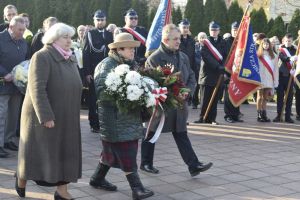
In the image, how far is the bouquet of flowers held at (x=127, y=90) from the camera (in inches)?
208

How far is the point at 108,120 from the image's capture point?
219 inches

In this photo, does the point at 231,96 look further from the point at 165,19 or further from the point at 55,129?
the point at 55,129

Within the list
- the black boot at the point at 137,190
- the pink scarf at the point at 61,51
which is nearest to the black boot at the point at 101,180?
the black boot at the point at 137,190

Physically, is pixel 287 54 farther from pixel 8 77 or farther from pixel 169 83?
pixel 8 77

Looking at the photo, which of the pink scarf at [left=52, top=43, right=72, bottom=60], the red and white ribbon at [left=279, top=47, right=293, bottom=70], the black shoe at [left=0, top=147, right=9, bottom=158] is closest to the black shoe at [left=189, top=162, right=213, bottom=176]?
the pink scarf at [left=52, top=43, right=72, bottom=60]

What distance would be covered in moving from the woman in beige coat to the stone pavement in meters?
0.53

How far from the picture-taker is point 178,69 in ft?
22.3

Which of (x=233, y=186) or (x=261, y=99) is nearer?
(x=233, y=186)

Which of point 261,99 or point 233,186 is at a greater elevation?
point 261,99

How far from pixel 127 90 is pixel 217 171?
7.72 ft

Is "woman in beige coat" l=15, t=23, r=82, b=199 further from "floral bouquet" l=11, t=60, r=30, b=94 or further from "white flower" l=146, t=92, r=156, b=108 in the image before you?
"floral bouquet" l=11, t=60, r=30, b=94

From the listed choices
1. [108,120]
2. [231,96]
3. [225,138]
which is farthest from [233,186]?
[231,96]

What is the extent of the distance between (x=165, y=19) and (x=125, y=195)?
4.97m

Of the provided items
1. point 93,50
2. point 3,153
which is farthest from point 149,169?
point 93,50
